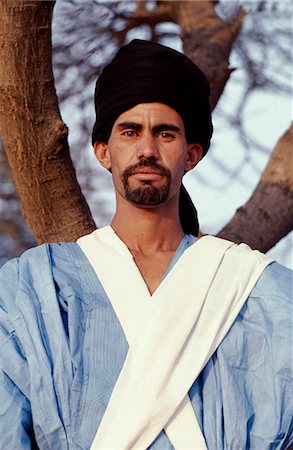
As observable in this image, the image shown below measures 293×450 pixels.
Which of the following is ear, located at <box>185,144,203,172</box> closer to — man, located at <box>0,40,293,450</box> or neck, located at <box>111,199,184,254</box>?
man, located at <box>0,40,293,450</box>

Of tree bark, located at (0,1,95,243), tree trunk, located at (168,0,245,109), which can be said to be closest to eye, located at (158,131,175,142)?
tree bark, located at (0,1,95,243)

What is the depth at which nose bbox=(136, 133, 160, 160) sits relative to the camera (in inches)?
126

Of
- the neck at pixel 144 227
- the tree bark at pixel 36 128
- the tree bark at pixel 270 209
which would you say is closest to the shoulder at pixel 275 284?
the neck at pixel 144 227

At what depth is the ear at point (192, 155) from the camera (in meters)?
3.45

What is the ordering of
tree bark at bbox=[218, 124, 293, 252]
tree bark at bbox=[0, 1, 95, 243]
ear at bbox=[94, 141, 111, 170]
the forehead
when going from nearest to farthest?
the forehead
ear at bbox=[94, 141, 111, 170]
tree bark at bbox=[0, 1, 95, 243]
tree bark at bbox=[218, 124, 293, 252]

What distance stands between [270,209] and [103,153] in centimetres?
161

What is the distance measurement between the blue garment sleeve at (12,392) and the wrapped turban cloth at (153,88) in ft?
2.14

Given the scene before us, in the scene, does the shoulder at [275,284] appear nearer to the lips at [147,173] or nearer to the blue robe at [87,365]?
the blue robe at [87,365]

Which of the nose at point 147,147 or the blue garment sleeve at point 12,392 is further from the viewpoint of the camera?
the nose at point 147,147

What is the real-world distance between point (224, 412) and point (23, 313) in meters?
0.56

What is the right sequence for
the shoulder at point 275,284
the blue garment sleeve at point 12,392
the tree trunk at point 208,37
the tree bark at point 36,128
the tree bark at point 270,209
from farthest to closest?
the tree trunk at point 208,37 → the tree bark at point 270,209 → the tree bark at point 36,128 → the shoulder at point 275,284 → the blue garment sleeve at point 12,392

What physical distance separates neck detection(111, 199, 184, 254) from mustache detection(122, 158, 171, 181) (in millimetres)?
120

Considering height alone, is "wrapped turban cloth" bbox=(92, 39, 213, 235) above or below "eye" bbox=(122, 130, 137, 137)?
above

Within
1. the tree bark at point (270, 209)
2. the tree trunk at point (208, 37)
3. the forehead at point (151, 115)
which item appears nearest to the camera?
the forehead at point (151, 115)
